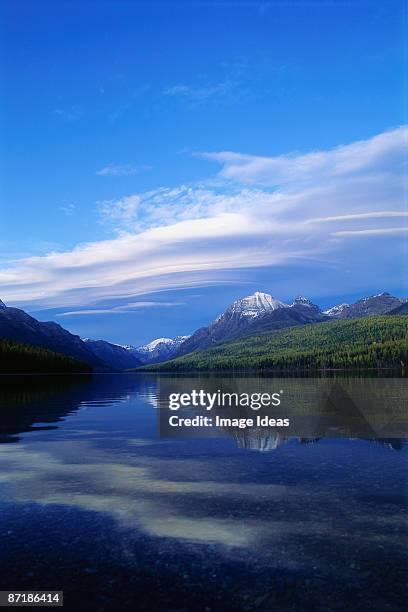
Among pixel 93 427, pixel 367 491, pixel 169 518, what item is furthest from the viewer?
pixel 93 427

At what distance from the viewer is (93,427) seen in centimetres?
4981

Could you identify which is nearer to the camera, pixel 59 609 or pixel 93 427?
pixel 59 609

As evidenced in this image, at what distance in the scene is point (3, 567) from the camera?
49.1 feet

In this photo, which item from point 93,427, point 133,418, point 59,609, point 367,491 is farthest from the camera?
point 133,418

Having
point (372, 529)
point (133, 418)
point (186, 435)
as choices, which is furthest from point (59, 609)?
point (133, 418)

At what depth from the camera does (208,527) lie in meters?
18.8

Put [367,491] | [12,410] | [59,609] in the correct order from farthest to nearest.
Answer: [12,410] → [367,491] → [59,609]

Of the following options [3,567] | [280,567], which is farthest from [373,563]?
[3,567]

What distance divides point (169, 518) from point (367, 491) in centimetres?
1049

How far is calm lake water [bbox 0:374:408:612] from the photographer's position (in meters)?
13.6

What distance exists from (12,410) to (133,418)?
19.8m

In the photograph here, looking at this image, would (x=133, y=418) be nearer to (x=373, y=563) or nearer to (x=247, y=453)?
(x=247, y=453)

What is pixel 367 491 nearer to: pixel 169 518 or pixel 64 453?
pixel 169 518

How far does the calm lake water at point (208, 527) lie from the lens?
534 inches
